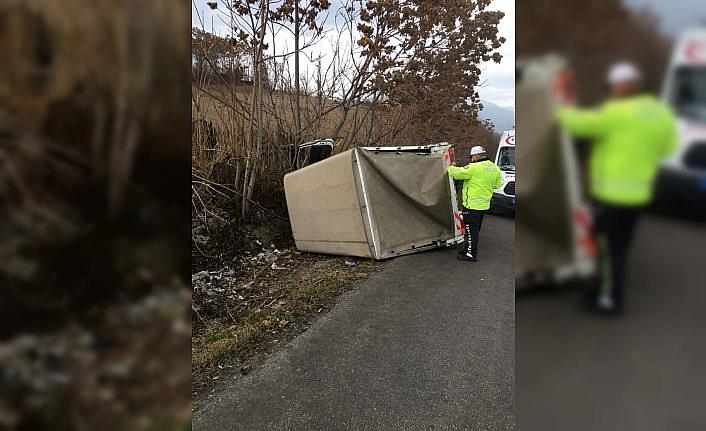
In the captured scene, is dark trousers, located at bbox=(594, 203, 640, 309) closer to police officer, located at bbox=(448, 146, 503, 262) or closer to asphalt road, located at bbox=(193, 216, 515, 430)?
asphalt road, located at bbox=(193, 216, 515, 430)

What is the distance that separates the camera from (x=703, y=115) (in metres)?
0.32

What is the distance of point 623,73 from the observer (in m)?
0.35

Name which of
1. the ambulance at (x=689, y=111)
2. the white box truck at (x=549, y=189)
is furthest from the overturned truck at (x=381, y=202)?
the ambulance at (x=689, y=111)

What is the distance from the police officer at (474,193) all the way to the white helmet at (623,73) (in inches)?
191

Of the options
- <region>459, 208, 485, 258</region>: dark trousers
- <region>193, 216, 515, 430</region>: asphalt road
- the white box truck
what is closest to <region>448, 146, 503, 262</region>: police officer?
<region>459, 208, 485, 258</region>: dark trousers

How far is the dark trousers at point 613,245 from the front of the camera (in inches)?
15.2

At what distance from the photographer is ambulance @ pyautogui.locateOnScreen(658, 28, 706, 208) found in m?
0.31

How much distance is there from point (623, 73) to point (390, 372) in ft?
8.54

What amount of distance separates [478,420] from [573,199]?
219 cm

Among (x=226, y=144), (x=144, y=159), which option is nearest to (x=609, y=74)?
(x=144, y=159)

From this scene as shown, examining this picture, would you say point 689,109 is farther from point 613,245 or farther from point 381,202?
point 381,202

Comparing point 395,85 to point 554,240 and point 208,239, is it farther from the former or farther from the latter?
point 554,240

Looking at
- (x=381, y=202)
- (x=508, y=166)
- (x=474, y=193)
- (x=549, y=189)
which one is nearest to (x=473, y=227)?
(x=474, y=193)

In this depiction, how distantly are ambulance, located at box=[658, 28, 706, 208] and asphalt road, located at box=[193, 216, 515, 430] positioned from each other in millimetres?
1166
